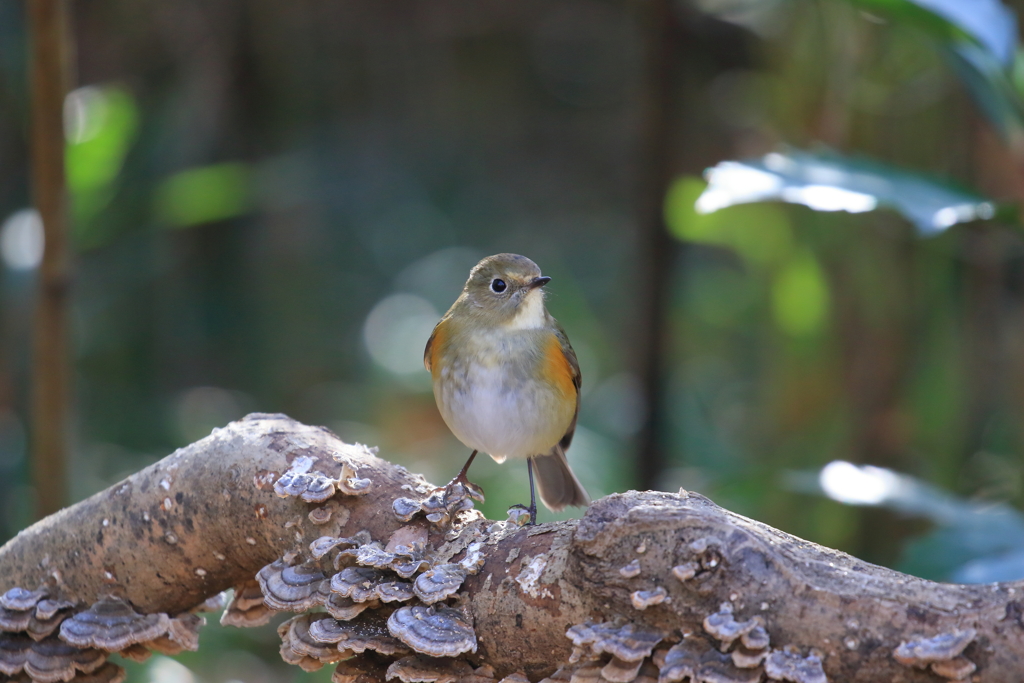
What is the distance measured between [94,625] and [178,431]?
3.14 meters

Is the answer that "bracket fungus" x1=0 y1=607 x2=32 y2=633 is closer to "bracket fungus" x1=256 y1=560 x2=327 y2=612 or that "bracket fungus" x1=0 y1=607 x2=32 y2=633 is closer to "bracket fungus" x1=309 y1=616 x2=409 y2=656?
"bracket fungus" x1=256 y1=560 x2=327 y2=612

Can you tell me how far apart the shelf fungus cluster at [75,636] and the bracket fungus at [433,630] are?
1.81 feet

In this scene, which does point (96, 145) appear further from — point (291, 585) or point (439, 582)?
point (439, 582)

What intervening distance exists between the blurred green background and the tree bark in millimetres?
1213

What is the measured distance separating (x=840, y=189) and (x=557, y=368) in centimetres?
98

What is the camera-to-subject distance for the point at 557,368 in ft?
9.26

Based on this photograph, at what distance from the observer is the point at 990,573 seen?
97.9 inches

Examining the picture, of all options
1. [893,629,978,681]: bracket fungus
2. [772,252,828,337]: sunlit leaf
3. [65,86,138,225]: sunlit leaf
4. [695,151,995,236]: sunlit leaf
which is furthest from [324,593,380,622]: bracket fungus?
[65,86,138,225]: sunlit leaf

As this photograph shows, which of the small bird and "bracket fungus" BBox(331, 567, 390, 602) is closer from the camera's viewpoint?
"bracket fungus" BBox(331, 567, 390, 602)

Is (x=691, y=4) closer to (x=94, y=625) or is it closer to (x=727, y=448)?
(x=727, y=448)

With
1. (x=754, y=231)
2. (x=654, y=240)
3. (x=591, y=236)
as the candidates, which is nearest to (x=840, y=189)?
(x=654, y=240)

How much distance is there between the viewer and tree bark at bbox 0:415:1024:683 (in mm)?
1396

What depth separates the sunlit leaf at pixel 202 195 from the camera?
14.9ft

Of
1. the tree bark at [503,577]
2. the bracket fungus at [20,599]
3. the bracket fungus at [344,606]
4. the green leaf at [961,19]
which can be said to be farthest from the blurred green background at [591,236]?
the bracket fungus at [20,599]
